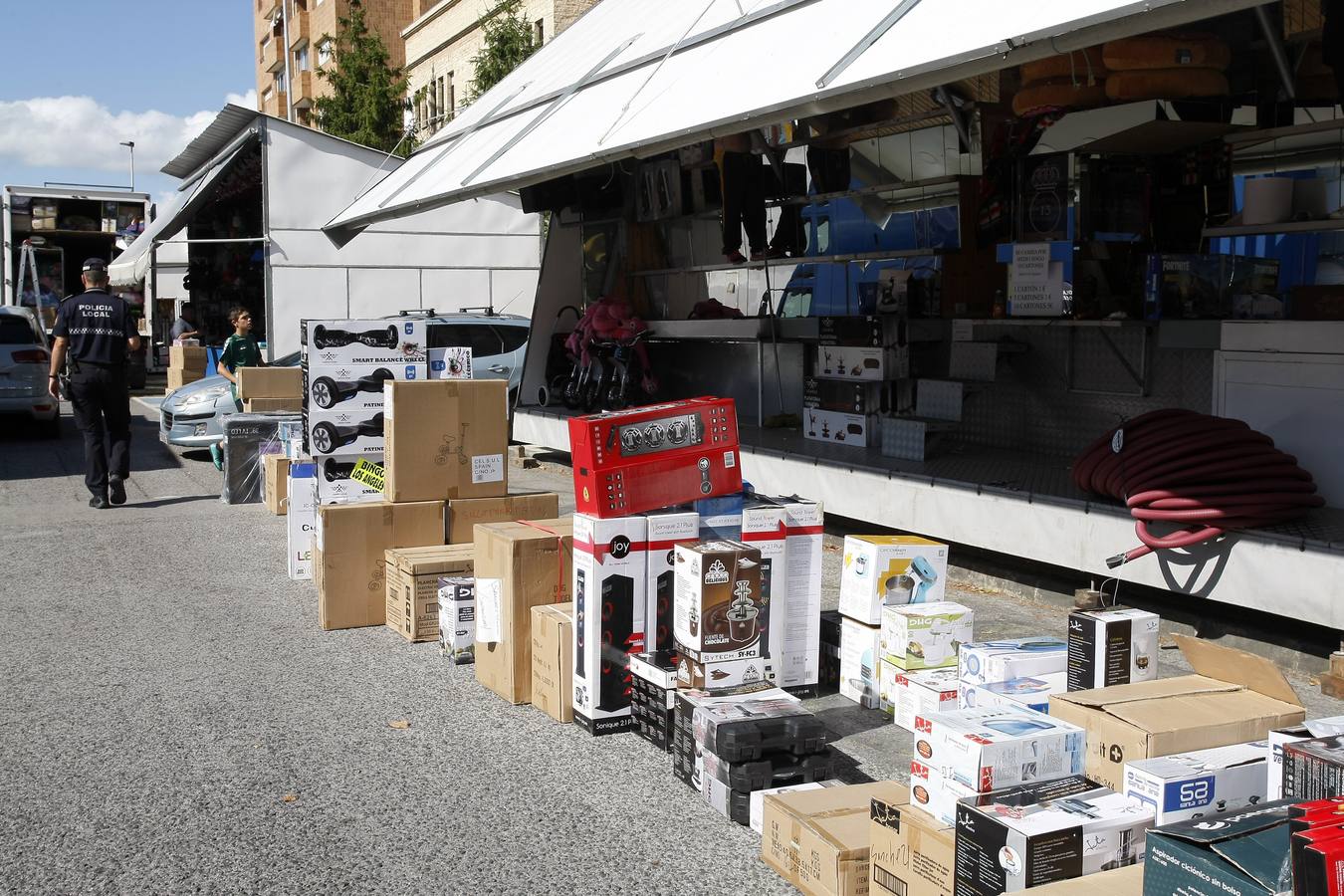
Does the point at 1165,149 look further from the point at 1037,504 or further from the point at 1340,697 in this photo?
the point at 1340,697

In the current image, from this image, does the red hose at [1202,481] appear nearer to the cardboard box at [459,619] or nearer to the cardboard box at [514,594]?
the cardboard box at [514,594]

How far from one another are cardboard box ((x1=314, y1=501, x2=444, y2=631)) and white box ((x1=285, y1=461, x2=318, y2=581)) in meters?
0.71

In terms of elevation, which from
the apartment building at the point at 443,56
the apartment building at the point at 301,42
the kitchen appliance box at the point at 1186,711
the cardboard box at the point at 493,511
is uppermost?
the apartment building at the point at 301,42

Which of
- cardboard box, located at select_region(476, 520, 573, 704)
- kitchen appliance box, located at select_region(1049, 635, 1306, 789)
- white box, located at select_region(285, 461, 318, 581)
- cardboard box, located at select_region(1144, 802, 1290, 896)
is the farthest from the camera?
white box, located at select_region(285, 461, 318, 581)

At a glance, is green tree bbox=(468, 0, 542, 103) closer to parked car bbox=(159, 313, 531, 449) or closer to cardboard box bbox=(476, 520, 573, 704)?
parked car bbox=(159, 313, 531, 449)

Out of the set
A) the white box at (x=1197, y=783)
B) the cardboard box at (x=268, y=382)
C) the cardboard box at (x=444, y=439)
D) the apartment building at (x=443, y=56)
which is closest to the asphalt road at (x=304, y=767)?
the cardboard box at (x=444, y=439)

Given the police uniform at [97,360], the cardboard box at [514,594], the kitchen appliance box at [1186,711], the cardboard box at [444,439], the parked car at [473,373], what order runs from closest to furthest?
1. the kitchen appliance box at [1186,711]
2. the cardboard box at [514,594]
3. the cardboard box at [444,439]
4. the police uniform at [97,360]
5. the parked car at [473,373]

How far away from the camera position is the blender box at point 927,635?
205 inches

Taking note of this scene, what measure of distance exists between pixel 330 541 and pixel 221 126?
42.8 ft

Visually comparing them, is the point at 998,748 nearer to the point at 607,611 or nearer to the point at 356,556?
the point at 607,611

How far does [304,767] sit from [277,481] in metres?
6.36

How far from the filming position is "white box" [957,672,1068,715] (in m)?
4.00

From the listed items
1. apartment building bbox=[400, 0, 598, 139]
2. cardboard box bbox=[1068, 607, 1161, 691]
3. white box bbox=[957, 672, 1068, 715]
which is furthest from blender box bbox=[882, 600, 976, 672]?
apartment building bbox=[400, 0, 598, 139]

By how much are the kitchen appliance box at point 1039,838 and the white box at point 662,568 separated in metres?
2.02
